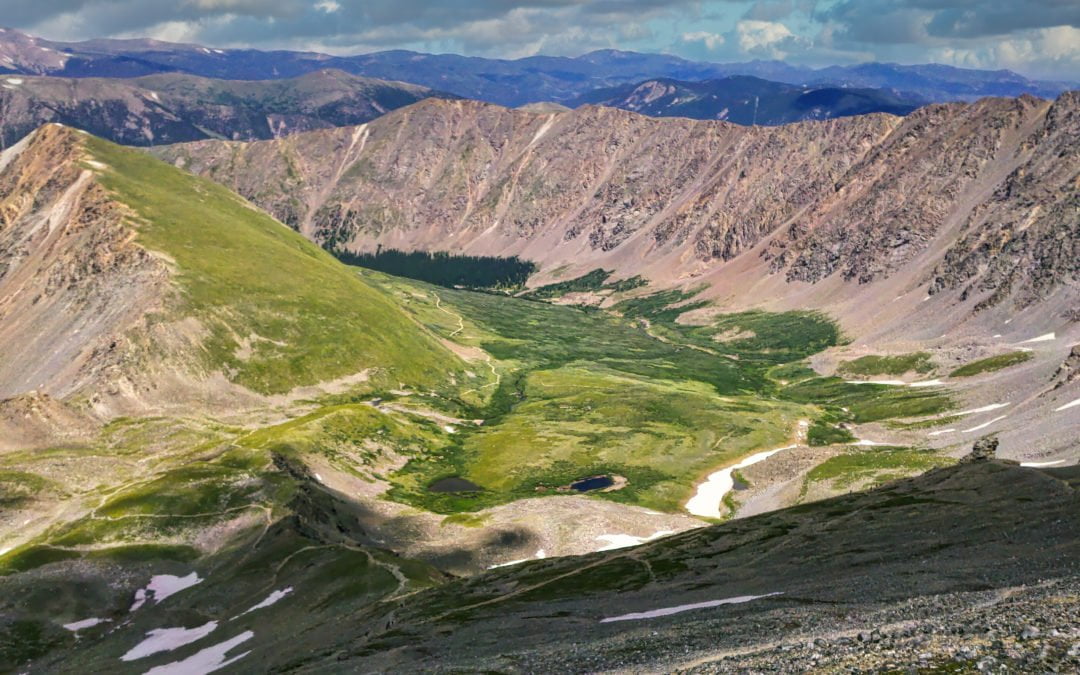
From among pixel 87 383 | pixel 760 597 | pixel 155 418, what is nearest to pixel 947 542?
pixel 760 597

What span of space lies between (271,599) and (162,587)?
56.4ft

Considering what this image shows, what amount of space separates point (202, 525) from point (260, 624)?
3328 centimetres

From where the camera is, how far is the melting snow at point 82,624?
9038 cm

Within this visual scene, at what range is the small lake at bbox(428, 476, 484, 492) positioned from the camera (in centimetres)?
17188

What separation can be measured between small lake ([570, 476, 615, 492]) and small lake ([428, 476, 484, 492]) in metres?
19.1

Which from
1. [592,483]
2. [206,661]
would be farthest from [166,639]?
[592,483]

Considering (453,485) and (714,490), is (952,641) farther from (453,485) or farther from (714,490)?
(453,485)

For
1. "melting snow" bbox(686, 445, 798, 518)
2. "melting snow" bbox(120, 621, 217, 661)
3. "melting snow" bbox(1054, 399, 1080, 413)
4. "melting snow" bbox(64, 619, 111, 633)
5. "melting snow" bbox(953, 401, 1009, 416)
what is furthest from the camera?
"melting snow" bbox(953, 401, 1009, 416)

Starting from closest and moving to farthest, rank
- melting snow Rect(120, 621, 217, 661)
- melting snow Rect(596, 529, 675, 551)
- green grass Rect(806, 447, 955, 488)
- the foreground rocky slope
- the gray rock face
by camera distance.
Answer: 1. the foreground rocky slope
2. melting snow Rect(120, 621, 217, 661)
3. melting snow Rect(596, 529, 675, 551)
4. the gray rock face
5. green grass Rect(806, 447, 955, 488)

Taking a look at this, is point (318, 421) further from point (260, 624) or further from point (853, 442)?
point (853, 442)

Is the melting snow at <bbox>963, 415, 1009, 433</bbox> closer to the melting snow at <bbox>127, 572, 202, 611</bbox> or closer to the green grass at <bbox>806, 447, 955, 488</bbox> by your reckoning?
the green grass at <bbox>806, 447, 955, 488</bbox>

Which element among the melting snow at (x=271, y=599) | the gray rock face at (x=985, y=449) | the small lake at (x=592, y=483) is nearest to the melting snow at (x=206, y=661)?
the melting snow at (x=271, y=599)

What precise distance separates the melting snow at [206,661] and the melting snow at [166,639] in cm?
419

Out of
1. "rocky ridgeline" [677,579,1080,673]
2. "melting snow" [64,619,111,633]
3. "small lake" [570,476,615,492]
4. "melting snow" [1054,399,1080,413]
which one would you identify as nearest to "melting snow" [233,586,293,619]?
"melting snow" [64,619,111,633]
